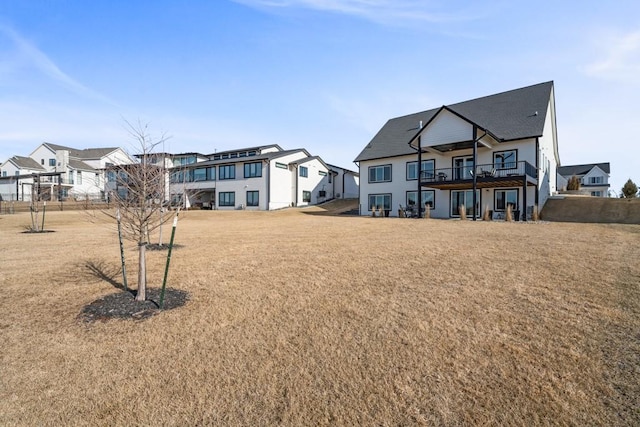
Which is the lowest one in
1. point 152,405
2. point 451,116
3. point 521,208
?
point 152,405

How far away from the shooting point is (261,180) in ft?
110

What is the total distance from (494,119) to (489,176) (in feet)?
20.6

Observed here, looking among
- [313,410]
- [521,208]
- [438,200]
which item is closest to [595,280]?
[313,410]

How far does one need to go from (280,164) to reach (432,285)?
2986 centimetres

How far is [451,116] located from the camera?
22.0 m

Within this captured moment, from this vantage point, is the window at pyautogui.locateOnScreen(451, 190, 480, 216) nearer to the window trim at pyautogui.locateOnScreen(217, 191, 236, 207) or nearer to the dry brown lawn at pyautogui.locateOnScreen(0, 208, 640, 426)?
the dry brown lawn at pyautogui.locateOnScreen(0, 208, 640, 426)

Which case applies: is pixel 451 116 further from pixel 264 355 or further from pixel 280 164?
pixel 264 355

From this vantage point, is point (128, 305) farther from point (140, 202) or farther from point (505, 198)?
point (505, 198)

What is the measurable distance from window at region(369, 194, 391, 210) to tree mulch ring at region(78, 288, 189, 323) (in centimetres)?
2329

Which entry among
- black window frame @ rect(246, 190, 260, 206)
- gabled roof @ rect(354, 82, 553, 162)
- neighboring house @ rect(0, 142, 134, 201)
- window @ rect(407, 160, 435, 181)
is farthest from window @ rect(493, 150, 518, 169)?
neighboring house @ rect(0, 142, 134, 201)

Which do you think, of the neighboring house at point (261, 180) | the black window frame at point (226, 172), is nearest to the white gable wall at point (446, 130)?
the neighboring house at point (261, 180)

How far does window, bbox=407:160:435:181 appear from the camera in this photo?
25.2 metres

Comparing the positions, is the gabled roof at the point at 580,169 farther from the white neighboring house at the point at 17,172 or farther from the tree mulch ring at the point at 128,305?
the white neighboring house at the point at 17,172

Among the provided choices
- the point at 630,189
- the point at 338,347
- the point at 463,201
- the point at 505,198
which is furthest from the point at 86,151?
the point at 630,189
